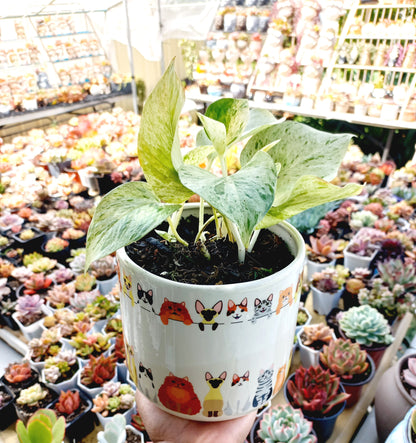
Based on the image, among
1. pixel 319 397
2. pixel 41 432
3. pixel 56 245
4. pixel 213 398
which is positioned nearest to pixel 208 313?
pixel 213 398

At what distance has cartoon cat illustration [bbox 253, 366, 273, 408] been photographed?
1.51 ft

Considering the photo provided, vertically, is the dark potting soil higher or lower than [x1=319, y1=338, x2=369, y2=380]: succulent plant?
higher

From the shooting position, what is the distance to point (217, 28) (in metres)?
3.54

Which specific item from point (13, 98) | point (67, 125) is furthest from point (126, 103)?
point (13, 98)

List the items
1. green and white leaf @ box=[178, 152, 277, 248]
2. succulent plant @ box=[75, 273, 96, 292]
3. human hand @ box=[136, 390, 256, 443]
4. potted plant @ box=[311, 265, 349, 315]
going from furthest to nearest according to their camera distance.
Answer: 1. succulent plant @ box=[75, 273, 96, 292]
2. potted plant @ box=[311, 265, 349, 315]
3. human hand @ box=[136, 390, 256, 443]
4. green and white leaf @ box=[178, 152, 277, 248]

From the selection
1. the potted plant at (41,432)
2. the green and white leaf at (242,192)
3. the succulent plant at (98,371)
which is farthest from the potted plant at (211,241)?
the succulent plant at (98,371)

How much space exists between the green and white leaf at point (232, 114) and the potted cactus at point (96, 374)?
2.66 ft

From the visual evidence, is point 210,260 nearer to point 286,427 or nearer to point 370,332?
point 286,427

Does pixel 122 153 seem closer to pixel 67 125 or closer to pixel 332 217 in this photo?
pixel 67 125

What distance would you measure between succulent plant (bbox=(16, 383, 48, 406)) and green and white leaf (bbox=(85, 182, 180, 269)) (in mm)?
831

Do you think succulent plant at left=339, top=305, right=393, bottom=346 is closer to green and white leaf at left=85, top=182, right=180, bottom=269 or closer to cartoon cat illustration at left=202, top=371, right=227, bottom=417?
cartoon cat illustration at left=202, top=371, right=227, bottom=417

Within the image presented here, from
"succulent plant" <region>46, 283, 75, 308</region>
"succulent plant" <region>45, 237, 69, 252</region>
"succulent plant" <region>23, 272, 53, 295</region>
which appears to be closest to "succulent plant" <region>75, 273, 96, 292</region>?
"succulent plant" <region>46, 283, 75, 308</region>

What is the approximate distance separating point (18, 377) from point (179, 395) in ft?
2.63

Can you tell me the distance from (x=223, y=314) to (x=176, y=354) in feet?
0.28
